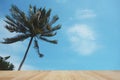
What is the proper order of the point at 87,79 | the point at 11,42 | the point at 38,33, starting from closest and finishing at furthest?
1. the point at 87,79
2. the point at 11,42
3. the point at 38,33

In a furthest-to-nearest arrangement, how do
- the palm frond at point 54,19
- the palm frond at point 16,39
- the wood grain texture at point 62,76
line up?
the palm frond at point 54,19
the palm frond at point 16,39
the wood grain texture at point 62,76

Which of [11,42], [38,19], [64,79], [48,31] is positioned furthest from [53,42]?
[64,79]

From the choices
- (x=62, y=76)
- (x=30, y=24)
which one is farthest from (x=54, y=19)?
(x=62, y=76)

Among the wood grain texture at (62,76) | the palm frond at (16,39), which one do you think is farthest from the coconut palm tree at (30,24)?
the wood grain texture at (62,76)

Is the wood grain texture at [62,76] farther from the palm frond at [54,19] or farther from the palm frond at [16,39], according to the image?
the palm frond at [54,19]

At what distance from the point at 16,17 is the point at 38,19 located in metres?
2.17

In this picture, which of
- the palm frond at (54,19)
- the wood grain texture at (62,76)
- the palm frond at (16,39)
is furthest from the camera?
the palm frond at (54,19)

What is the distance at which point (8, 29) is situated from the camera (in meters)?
22.9

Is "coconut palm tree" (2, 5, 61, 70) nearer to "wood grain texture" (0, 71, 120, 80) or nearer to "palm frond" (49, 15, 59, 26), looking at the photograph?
"palm frond" (49, 15, 59, 26)

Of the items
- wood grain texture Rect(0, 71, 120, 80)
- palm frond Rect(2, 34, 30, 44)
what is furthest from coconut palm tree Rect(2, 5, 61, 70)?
wood grain texture Rect(0, 71, 120, 80)

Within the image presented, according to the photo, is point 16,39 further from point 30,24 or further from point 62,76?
point 62,76

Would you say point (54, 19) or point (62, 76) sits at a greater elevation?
point (54, 19)

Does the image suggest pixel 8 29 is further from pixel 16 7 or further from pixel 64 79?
pixel 64 79

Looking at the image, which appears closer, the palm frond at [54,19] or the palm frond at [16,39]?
the palm frond at [16,39]
